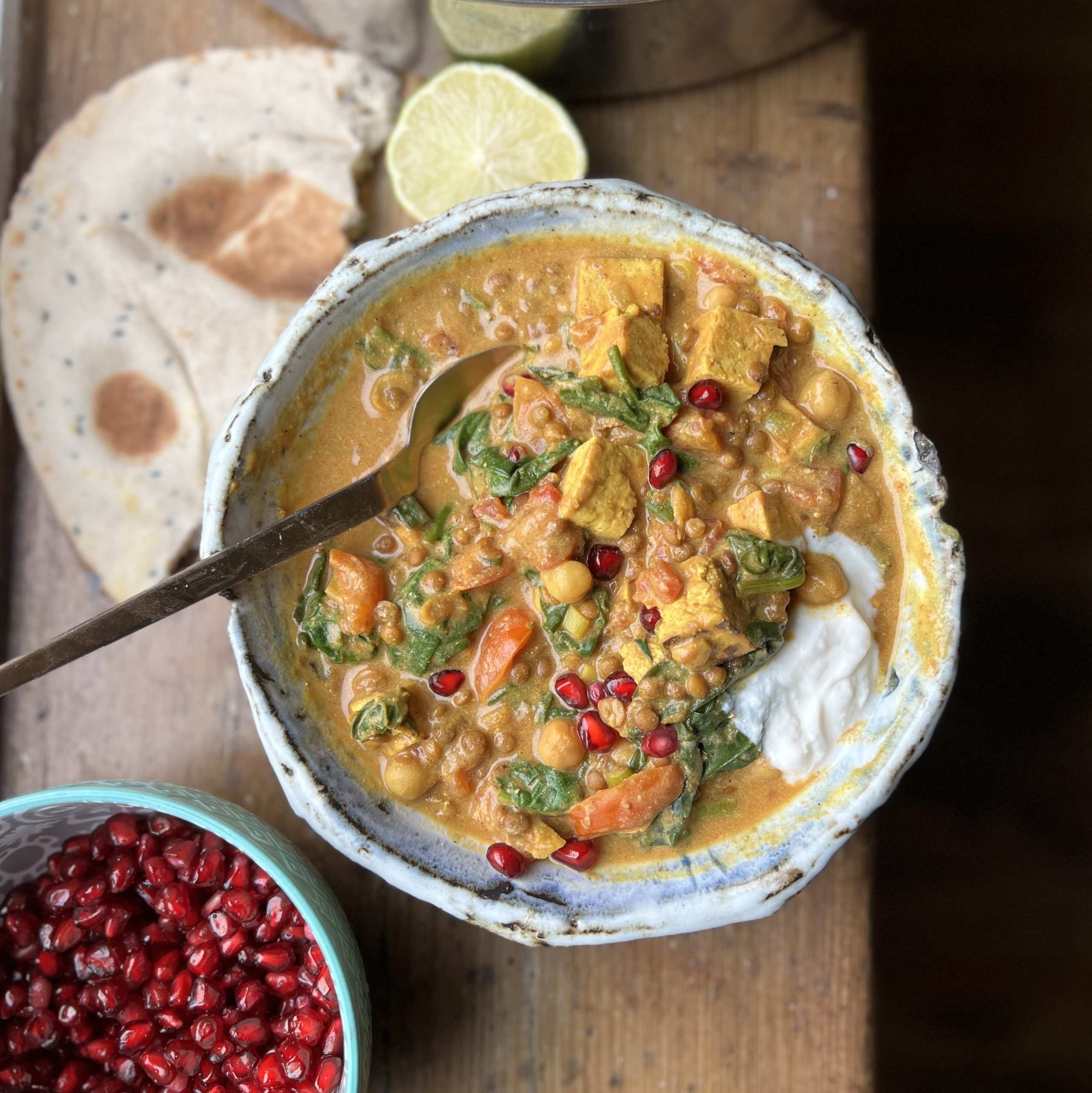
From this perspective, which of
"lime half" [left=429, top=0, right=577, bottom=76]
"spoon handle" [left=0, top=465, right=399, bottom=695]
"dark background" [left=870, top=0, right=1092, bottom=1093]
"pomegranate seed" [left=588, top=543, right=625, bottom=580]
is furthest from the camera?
"dark background" [left=870, top=0, right=1092, bottom=1093]

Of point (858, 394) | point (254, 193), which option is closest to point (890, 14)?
point (858, 394)

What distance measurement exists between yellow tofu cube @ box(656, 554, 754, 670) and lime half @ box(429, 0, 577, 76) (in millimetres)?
1673

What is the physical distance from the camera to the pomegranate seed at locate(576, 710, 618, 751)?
8.64 ft

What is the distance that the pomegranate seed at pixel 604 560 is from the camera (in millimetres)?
2629

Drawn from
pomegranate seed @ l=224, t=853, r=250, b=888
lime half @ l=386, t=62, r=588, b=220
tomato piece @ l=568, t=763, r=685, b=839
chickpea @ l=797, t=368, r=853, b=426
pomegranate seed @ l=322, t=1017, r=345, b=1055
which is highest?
lime half @ l=386, t=62, r=588, b=220

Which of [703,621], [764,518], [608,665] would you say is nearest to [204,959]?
[608,665]

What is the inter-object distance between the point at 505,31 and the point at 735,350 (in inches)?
55.0

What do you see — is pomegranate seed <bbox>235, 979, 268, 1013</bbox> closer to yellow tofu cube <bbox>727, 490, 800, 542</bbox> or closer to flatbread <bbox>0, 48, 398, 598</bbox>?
flatbread <bbox>0, 48, 398, 598</bbox>

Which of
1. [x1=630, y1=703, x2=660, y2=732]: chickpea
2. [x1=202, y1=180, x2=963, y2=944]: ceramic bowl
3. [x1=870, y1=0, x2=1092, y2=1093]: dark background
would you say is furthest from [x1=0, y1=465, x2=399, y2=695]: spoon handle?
[x1=870, y1=0, x2=1092, y2=1093]: dark background

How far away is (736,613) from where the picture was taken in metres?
2.50

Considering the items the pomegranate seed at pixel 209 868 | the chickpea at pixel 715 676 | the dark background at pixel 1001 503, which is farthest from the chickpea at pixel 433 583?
the dark background at pixel 1001 503

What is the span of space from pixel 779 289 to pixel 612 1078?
2.59 meters

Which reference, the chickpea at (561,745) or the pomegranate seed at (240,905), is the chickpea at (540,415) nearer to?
the chickpea at (561,745)

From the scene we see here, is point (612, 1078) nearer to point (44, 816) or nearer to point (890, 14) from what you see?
point (44, 816)
